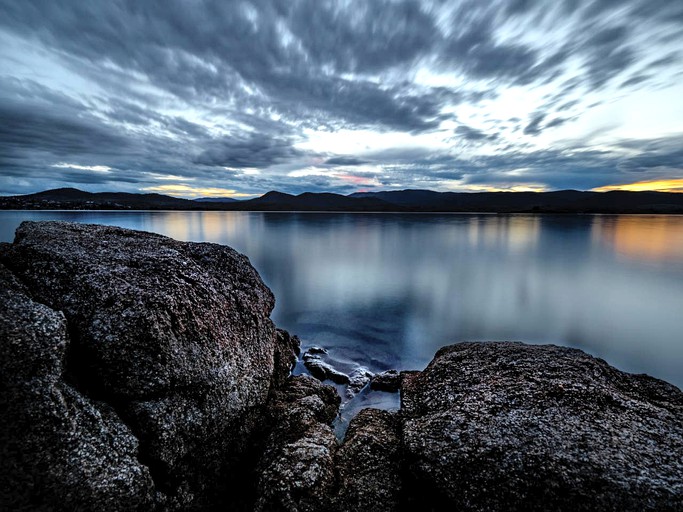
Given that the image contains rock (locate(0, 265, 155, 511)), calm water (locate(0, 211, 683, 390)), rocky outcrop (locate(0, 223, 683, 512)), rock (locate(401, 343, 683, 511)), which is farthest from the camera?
calm water (locate(0, 211, 683, 390))

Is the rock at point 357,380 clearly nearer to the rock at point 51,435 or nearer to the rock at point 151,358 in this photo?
the rock at point 151,358

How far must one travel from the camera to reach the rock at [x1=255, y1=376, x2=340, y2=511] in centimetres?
439

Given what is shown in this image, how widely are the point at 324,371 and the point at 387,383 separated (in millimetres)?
2024

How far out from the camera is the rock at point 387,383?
358 inches

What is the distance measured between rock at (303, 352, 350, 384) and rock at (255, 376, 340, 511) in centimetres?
280

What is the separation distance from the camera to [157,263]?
6055mm

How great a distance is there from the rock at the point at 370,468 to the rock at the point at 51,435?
8.77ft

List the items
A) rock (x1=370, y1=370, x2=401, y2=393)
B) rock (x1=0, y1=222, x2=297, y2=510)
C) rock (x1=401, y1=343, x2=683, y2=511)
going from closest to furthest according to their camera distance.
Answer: rock (x1=401, y1=343, x2=683, y2=511) → rock (x1=0, y1=222, x2=297, y2=510) → rock (x1=370, y1=370, x2=401, y2=393)

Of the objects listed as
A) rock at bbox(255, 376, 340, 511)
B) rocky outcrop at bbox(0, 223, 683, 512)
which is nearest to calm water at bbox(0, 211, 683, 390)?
rock at bbox(255, 376, 340, 511)

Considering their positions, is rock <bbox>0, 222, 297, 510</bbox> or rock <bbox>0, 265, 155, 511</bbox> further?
rock <bbox>0, 222, 297, 510</bbox>

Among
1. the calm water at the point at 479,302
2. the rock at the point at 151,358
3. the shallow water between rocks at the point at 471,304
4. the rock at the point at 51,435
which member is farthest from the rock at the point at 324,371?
the rock at the point at 51,435

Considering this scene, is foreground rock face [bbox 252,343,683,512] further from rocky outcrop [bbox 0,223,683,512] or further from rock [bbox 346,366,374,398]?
rock [bbox 346,366,374,398]

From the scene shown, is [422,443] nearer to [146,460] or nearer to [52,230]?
[146,460]

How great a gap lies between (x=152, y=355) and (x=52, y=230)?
451 cm
